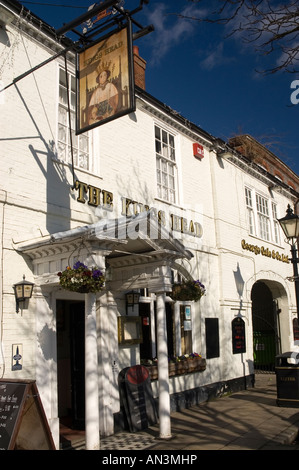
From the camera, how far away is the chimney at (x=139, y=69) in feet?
40.3

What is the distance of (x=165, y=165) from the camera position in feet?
39.0

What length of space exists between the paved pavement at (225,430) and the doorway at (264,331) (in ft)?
25.0

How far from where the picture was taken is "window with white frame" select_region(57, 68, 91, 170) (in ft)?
28.6

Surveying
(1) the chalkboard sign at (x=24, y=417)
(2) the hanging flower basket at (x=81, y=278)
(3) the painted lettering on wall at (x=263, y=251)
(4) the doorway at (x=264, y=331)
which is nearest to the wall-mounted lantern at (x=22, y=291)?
(2) the hanging flower basket at (x=81, y=278)

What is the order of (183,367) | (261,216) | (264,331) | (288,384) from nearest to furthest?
1. (288,384)
2. (183,367)
3. (261,216)
4. (264,331)

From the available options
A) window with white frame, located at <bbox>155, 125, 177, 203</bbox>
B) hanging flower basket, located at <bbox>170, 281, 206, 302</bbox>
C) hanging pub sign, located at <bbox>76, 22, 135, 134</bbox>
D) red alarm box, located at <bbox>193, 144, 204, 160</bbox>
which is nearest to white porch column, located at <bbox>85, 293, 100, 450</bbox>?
hanging flower basket, located at <bbox>170, 281, 206, 302</bbox>

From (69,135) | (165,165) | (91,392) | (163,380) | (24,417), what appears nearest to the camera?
(24,417)

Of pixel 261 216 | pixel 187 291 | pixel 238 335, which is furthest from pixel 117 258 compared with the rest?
pixel 261 216

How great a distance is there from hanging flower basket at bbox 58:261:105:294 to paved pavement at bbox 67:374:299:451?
2.78 meters

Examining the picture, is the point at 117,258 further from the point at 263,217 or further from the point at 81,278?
the point at 263,217

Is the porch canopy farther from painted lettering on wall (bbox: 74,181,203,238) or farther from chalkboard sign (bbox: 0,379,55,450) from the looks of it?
chalkboard sign (bbox: 0,379,55,450)

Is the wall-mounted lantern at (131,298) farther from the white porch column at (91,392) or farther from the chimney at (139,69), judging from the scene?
the chimney at (139,69)

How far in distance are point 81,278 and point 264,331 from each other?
598 inches

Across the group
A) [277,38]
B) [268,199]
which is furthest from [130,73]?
[268,199]
